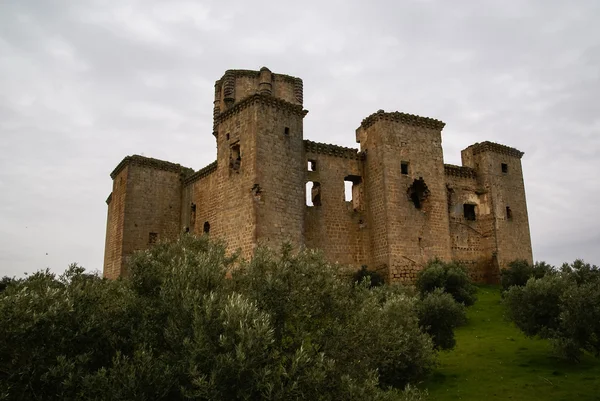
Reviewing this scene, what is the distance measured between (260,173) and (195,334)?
16178 mm

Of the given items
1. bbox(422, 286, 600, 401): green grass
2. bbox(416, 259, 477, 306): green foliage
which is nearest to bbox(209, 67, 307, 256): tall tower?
bbox(416, 259, 477, 306): green foliage

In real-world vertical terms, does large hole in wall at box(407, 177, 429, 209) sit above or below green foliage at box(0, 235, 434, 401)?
above

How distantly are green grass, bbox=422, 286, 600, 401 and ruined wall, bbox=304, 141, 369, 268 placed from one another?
791 centimetres

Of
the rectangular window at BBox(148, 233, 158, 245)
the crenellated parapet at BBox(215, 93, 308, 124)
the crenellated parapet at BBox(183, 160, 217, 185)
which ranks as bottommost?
the rectangular window at BBox(148, 233, 158, 245)

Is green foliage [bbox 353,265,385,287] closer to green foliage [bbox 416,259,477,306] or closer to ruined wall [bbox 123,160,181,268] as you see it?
green foliage [bbox 416,259,477,306]

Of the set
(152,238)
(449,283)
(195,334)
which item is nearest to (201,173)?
(152,238)

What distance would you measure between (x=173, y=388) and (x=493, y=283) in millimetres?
27383

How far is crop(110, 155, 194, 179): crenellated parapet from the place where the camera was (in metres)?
31.5

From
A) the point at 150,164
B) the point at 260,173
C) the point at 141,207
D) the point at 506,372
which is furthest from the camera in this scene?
the point at 150,164

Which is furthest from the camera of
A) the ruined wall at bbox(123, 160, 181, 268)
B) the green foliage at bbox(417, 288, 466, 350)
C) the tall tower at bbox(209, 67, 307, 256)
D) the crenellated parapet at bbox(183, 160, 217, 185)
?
the ruined wall at bbox(123, 160, 181, 268)

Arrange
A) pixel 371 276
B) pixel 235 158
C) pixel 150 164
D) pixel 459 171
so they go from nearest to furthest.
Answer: pixel 235 158 → pixel 371 276 → pixel 150 164 → pixel 459 171

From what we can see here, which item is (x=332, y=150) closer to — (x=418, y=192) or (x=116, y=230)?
(x=418, y=192)

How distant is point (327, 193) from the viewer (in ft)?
91.4

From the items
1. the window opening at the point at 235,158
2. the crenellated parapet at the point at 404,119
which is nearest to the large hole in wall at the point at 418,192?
the crenellated parapet at the point at 404,119
